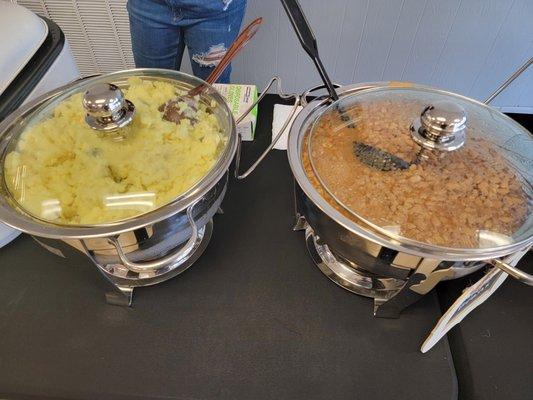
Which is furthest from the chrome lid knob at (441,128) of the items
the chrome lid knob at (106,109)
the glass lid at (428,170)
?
the chrome lid knob at (106,109)

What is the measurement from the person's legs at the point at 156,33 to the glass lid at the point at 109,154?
23.3 inches

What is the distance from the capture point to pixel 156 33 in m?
1.32

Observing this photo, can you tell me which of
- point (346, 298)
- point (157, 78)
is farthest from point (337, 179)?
point (157, 78)

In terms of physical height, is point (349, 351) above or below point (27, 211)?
below

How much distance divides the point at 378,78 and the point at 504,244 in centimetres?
158

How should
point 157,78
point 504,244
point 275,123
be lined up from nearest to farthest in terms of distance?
point 504,244
point 157,78
point 275,123

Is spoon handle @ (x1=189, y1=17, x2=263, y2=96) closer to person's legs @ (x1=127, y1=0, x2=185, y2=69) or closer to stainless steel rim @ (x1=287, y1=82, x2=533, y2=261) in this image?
stainless steel rim @ (x1=287, y1=82, x2=533, y2=261)

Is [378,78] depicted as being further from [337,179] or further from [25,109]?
[25,109]

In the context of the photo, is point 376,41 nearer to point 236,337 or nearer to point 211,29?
point 211,29

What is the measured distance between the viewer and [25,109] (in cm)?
80

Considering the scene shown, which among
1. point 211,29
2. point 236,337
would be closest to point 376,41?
point 211,29

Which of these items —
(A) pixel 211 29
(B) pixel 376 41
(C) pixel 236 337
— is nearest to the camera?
(C) pixel 236 337

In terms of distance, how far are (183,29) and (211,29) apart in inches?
4.8

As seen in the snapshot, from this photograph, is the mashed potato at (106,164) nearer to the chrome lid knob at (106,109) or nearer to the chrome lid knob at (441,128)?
the chrome lid knob at (106,109)
